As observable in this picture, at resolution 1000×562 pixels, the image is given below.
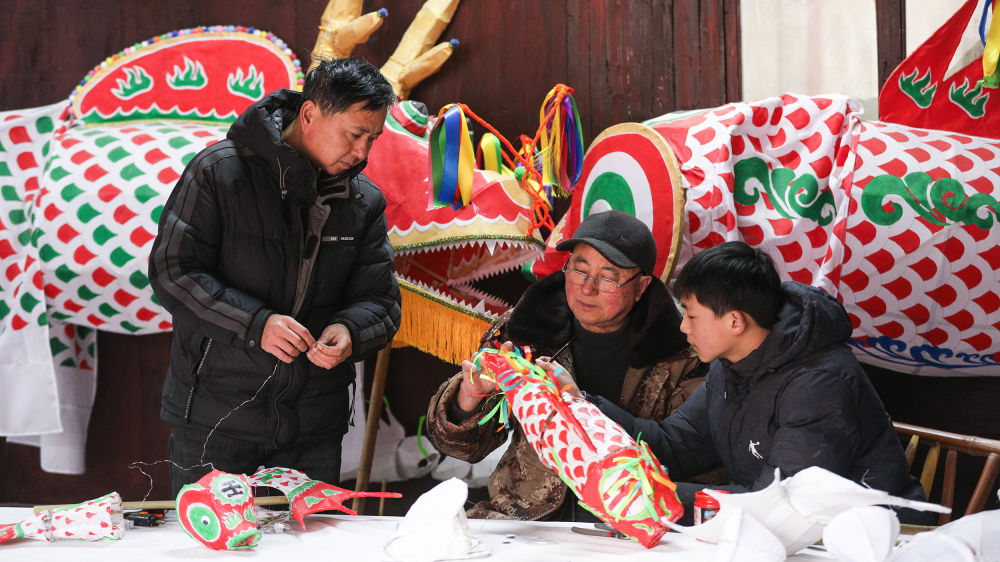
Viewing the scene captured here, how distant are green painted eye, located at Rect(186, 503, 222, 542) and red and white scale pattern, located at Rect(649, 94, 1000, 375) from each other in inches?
50.6

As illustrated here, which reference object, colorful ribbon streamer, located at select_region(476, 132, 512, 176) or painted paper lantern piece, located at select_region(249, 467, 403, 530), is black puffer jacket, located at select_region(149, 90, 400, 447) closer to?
painted paper lantern piece, located at select_region(249, 467, 403, 530)

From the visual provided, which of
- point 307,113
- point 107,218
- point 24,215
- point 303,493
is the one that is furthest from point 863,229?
point 24,215

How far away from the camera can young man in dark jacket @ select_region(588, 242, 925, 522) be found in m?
1.51

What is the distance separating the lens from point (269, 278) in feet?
6.15

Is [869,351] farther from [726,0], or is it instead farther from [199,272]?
[199,272]

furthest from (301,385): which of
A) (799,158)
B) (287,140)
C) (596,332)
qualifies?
(799,158)

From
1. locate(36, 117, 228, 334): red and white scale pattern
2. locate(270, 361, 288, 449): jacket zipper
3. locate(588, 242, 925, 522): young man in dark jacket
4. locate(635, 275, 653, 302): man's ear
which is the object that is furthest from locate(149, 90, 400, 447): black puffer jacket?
locate(36, 117, 228, 334): red and white scale pattern

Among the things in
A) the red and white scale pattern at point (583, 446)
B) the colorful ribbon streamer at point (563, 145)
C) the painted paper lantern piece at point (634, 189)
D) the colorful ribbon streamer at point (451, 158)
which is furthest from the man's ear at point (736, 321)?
the colorful ribbon streamer at point (451, 158)

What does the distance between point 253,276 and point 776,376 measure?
40.6 inches

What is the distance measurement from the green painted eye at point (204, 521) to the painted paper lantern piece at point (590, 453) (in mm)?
504

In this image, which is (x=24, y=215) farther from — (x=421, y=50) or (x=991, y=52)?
(x=991, y=52)

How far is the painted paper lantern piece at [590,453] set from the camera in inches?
50.3

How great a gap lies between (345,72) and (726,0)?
146 centimetres

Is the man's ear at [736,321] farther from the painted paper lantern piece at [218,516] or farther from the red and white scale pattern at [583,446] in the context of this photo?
the painted paper lantern piece at [218,516]
